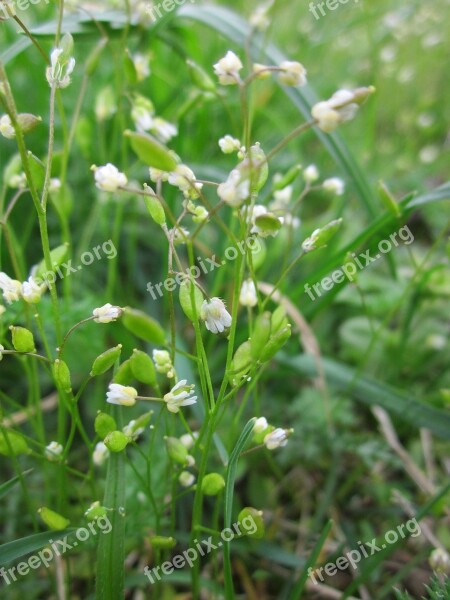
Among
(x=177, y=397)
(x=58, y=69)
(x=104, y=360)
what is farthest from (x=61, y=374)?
(x=58, y=69)

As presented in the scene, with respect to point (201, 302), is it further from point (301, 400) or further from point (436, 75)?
Answer: point (436, 75)

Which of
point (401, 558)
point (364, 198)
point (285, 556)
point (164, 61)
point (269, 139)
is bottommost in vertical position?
point (401, 558)

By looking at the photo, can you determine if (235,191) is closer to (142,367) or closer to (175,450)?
(142,367)

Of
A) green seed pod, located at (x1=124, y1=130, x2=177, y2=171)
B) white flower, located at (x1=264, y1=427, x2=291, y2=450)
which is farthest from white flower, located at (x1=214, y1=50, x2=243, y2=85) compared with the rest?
white flower, located at (x1=264, y1=427, x2=291, y2=450)

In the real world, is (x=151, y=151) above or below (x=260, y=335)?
above

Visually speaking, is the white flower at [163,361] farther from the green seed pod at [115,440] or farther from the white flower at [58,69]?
the white flower at [58,69]

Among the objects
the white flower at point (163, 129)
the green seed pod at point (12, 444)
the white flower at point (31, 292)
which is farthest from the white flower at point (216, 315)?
the white flower at point (163, 129)

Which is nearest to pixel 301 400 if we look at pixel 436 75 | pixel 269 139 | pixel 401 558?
pixel 401 558
